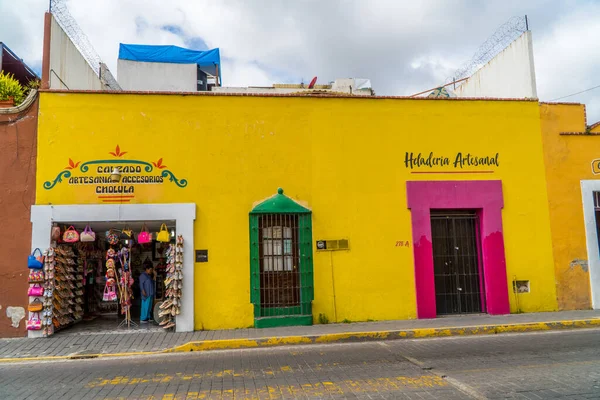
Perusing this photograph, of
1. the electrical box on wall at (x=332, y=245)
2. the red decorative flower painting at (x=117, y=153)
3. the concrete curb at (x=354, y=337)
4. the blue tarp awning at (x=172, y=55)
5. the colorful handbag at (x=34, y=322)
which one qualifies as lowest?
the concrete curb at (x=354, y=337)

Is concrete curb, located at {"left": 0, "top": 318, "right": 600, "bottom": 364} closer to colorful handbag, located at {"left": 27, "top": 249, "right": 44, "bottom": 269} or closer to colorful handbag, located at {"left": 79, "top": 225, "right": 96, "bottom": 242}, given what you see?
colorful handbag, located at {"left": 27, "top": 249, "right": 44, "bottom": 269}

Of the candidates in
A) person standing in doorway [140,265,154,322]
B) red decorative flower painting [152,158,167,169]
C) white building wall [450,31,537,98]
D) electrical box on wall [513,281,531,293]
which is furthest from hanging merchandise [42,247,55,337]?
white building wall [450,31,537,98]

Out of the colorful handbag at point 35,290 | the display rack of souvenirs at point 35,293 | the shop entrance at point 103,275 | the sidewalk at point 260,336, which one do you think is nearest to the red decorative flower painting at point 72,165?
the shop entrance at point 103,275

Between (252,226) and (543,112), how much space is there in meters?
8.51

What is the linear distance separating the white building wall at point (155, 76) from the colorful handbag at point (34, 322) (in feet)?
39.7

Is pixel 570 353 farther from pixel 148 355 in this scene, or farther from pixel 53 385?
pixel 53 385

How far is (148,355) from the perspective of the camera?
850cm

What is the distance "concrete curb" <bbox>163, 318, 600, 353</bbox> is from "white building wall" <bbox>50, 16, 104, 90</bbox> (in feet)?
24.4

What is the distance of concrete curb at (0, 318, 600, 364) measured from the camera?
338 inches

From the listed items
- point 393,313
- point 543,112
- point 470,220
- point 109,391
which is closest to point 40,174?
point 109,391

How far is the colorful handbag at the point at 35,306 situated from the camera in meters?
9.72

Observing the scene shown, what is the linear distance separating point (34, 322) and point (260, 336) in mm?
4968

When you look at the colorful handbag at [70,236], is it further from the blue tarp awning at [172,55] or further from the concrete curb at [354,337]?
the blue tarp awning at [172,55]

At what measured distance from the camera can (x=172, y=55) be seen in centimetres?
2092
